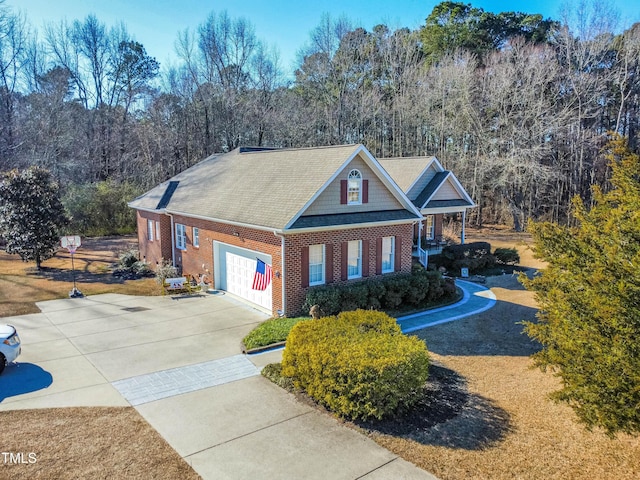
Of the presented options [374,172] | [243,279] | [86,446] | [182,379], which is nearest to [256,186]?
[243,279]

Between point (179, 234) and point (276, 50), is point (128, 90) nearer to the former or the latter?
point (276, 50)

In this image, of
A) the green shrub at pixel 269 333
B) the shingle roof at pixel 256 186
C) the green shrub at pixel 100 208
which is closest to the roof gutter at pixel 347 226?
the shingle roof at pixel 256 186

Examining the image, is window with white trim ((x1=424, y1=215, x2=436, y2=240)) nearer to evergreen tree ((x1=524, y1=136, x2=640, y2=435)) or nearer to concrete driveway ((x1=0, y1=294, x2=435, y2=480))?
concrete driveway ((x1=0, y1=294, x2=435, y2=480))

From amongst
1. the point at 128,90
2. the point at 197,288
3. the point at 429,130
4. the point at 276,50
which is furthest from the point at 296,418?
the point at 128,90

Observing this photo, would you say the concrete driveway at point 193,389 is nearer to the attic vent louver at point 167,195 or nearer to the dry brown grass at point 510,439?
the dry brown grass at point 510,439

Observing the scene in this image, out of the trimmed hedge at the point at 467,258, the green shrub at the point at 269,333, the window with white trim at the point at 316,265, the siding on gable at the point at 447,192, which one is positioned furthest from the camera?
the siding on gable at the point at 447,192
